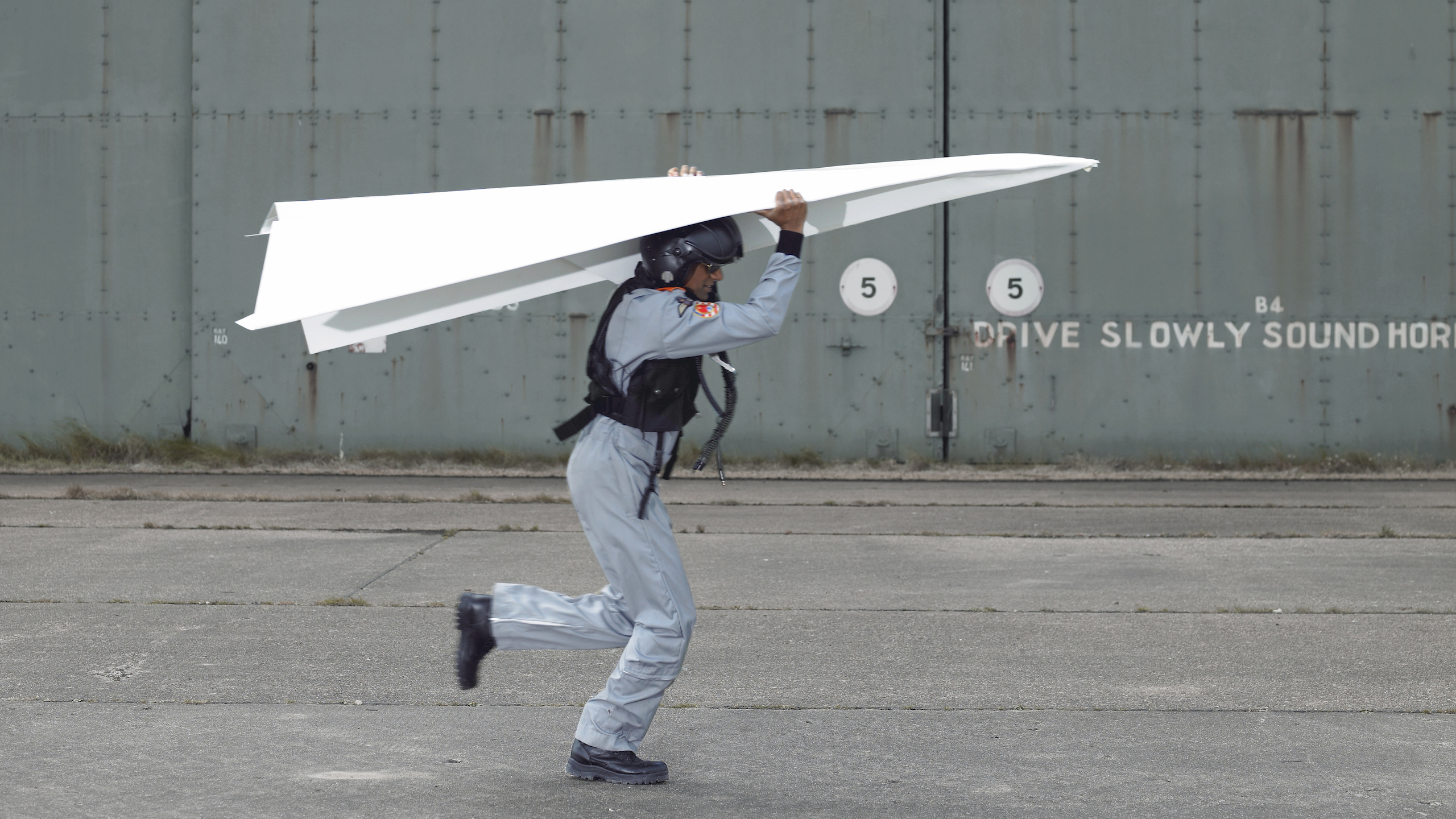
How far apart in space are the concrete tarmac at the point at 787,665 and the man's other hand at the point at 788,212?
5.44 feet

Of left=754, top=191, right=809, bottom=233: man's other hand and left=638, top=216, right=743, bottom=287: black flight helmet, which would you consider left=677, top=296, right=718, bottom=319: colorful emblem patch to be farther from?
left=754, top=191, right=809, bottom=233: man's other hand

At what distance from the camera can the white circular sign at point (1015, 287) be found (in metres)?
11.8

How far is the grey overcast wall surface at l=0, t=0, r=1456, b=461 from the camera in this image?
1176cm

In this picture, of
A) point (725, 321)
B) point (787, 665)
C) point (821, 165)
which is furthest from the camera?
point (821, 165)

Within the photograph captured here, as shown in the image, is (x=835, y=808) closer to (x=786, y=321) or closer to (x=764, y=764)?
(x=764, y=764)

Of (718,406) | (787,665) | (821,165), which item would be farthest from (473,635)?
(821,165)

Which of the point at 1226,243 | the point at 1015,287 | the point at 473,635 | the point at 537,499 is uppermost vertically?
the point at 1226,243

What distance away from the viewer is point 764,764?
4.28m

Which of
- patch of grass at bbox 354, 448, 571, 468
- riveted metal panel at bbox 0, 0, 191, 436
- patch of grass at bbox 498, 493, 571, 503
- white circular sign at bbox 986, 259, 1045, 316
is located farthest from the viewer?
riveted metal panel at bbox 0, 0, 191, 436

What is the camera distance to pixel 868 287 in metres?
11.9

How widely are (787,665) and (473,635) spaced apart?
5.68ft

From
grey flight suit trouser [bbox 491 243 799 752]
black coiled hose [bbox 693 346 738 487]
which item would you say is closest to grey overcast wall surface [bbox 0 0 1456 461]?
black coiled hose [bbox 693 346 738 487]

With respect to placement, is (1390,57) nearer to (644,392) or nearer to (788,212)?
(788,212)

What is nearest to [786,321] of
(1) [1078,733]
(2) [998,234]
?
(2) [998,234]
